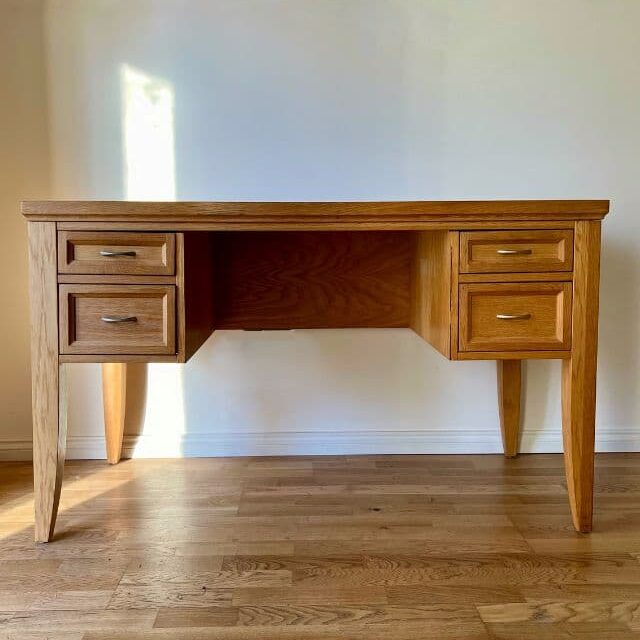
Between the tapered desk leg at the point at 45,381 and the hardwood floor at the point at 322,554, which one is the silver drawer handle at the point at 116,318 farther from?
the hardwood floor at the point at 322,554

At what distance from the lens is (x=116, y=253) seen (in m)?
1.39

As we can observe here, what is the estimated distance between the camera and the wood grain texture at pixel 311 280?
6.29 feet

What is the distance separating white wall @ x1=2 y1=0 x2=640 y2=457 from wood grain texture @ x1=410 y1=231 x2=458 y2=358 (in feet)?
1.09

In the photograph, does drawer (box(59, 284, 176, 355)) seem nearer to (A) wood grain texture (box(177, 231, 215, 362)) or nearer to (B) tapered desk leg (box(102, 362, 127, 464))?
(A) wood grain texture (box(177, 231, 215, 362))

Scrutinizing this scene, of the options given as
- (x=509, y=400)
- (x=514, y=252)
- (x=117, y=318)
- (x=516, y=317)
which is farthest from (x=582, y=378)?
(x=117, y=318)

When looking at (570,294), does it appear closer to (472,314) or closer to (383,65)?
(472,314)

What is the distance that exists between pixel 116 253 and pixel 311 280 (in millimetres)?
707

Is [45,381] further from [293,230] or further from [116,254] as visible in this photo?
[293,230]

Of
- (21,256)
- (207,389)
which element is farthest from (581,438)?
(21,256)

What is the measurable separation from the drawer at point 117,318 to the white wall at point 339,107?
62 centimetres

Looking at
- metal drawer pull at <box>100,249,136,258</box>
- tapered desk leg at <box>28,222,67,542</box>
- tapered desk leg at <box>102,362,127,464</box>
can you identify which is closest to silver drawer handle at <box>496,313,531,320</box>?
metal drawer pull at <box>100,249,136,258</box>

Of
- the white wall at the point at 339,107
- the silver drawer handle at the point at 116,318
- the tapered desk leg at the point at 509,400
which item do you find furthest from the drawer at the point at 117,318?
the tapered desk leg at the point at 509,400

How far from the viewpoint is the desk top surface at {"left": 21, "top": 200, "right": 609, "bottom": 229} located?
1.37m

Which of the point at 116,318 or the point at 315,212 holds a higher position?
the point at 315,212
